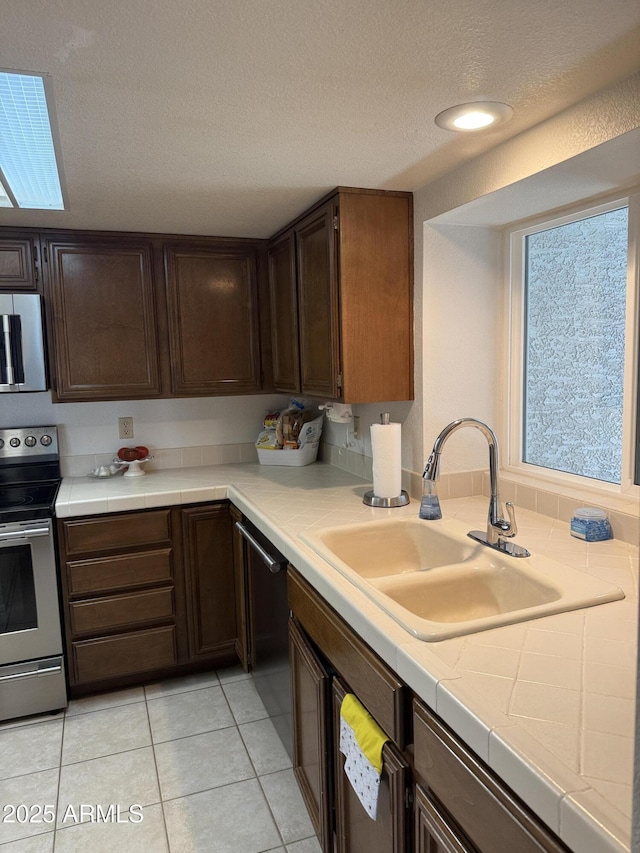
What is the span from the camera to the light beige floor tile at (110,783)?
2039mm

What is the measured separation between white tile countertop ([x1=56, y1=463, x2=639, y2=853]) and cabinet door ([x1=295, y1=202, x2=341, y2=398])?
70 centimetres

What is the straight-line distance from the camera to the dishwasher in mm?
2064

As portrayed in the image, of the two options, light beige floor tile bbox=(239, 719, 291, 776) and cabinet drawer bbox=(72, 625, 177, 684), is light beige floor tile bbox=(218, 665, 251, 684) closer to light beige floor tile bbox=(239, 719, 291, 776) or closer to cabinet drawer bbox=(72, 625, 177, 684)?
cabinet drawer bbox=(72, 625, 177, 684)

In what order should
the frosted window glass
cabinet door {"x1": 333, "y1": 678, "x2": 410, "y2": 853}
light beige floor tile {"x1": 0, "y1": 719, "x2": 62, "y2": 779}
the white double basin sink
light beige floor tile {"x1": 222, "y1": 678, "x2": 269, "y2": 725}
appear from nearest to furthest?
cabinet door {"x1": 333, "y1": 678, "x2": 410, "y2": 853}, the white double basin sink, the frosted window glass, light beige floor tile {"x1": 0, "y1": 719, "x2": 62, "y2": 779}, light beige floor tile {"x1": 222, "y1": 678, "x2": 269, "y2": 725}

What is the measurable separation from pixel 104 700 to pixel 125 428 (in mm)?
1290

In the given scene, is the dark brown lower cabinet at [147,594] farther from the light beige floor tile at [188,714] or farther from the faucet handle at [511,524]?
the faucet handle at [511,524]

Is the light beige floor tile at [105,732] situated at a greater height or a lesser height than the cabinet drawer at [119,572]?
lesser

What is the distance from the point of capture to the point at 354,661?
1.43 m

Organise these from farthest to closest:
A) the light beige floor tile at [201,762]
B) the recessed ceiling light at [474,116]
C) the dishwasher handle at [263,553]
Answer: the light beige floor tile at [201,762] < the dishwasher handle at [263,553] < the recessed ceiling light at [474,116]

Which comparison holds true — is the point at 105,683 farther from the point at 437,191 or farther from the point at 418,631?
the point at 437,191

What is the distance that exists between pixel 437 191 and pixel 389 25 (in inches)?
40.9

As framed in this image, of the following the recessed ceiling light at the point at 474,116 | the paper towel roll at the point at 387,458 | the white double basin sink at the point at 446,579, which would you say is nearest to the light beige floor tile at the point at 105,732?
the white double basin sink at the point at 446,579

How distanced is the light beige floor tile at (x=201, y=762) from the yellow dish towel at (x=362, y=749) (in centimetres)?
87

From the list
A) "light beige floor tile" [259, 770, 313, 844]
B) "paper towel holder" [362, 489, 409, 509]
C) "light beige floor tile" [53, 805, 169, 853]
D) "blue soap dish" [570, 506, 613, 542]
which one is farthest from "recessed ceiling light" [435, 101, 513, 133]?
"light beige floor tile" [53, 805, 169, 853]
